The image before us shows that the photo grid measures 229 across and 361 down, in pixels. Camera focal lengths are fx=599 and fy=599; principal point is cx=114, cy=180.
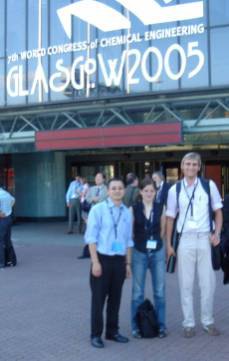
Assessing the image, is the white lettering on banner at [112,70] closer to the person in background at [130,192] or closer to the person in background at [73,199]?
the person in background at [73,199]

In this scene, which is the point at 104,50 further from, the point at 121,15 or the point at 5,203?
the point at 5,203

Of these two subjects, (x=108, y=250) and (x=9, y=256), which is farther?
(x=9, y=256)

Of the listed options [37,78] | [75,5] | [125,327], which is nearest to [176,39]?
[75,5]

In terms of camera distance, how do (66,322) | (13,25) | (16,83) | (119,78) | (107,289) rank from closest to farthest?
(107,289)
(66,322)
(119,78)
(16,83)
(13,25)

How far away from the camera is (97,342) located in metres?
6.18

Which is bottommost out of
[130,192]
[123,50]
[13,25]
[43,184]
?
[130,192]

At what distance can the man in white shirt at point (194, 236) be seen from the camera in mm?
6363

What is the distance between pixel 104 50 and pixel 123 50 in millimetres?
691

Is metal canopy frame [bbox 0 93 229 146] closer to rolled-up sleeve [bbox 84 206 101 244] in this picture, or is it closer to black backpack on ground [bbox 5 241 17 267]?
black backpack on ground [bbox 5 241 17 267]

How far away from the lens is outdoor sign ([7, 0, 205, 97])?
17.4 meters

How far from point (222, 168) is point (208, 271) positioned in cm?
1551

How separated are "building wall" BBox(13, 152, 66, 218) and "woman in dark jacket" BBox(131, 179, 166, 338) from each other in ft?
56.6

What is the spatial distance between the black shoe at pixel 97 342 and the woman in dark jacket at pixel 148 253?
46cm

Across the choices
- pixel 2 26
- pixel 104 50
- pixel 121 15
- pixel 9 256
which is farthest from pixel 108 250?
pixel 2 26
